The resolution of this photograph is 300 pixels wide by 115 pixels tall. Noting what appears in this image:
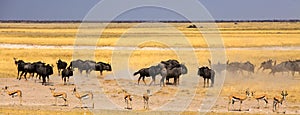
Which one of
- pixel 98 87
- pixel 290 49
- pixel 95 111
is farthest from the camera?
pixel 290 49

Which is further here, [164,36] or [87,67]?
[164,36]

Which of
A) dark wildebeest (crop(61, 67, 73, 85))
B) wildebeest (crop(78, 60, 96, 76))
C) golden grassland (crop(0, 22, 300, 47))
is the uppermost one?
golden grassland (crop(0, 22, 300, 47))

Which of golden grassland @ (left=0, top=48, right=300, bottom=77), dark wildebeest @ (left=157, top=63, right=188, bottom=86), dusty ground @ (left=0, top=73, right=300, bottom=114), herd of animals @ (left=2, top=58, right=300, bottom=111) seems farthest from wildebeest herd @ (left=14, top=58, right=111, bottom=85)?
dark wildebeest @ (left=157, top=63, right=188, bottom=86)

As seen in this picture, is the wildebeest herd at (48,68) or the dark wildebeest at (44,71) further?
the dark wildebeest at (44,71)

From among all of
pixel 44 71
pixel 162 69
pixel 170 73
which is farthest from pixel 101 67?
pixel 170 73

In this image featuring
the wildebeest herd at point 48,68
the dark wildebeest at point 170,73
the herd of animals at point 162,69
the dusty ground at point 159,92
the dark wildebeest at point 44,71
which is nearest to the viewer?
the dusty ground at point 159,92

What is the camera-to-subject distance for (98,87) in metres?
28.2

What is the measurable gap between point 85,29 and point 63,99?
85.3m

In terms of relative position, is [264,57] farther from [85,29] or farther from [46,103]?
[85,29]

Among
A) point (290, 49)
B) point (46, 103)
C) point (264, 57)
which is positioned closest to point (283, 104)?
point (46, 103)

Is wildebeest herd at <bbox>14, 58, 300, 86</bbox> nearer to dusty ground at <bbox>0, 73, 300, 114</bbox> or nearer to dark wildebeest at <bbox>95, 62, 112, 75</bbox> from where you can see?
dark wildebeest at <bbox>95, 62, 112, 75</bbox>

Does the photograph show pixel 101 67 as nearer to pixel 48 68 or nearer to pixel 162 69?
pixel 48 68

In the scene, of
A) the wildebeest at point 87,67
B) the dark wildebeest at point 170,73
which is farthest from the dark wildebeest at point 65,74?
the dark wildebeest at point 170,73

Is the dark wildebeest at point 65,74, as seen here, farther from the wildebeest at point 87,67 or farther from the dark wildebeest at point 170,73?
the dark wildebeest at point 170,73
